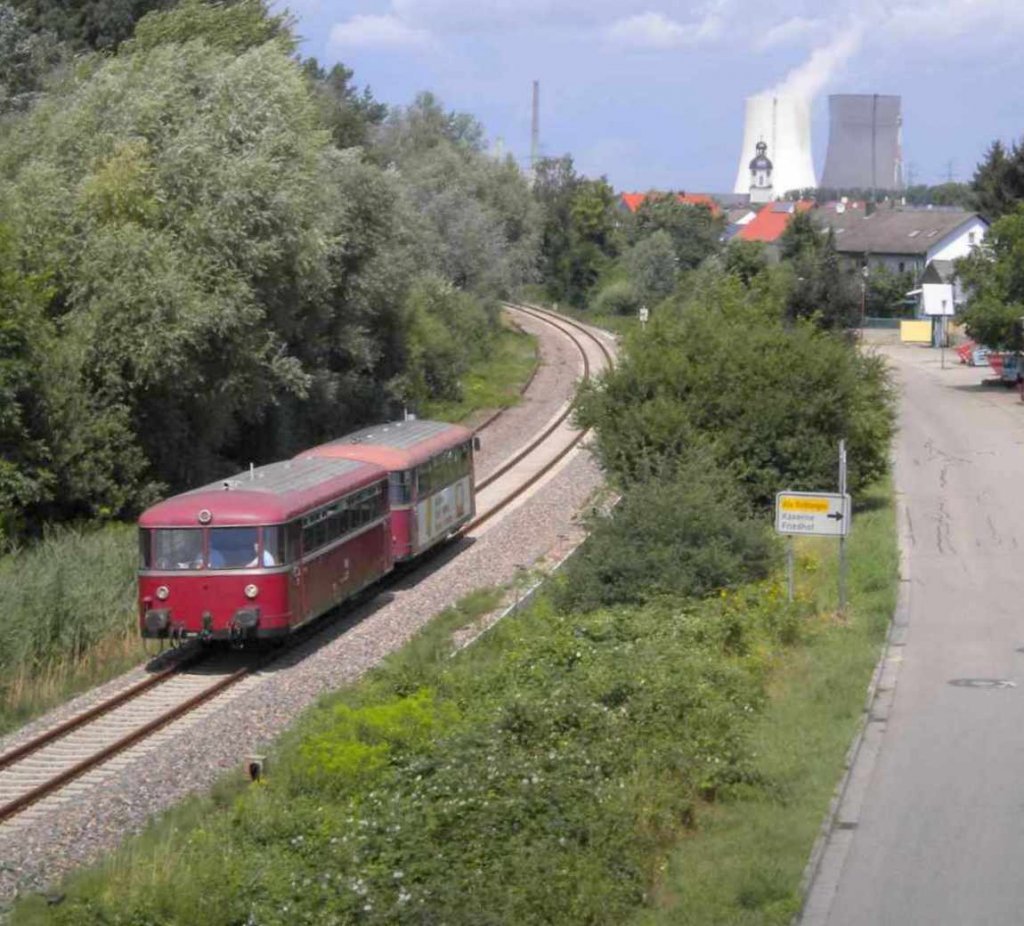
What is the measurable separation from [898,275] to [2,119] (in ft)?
218

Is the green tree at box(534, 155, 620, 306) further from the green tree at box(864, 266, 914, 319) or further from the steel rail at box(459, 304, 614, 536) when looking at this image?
the steel rail at box(459, 304, 614, 536)

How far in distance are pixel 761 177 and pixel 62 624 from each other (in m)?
158

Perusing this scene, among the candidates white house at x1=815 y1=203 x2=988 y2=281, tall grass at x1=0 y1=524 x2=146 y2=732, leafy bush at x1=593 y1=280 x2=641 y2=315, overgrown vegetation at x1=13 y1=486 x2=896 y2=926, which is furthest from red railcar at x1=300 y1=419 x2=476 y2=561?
white house at x1=815 y1=203 x2=988 y2=281

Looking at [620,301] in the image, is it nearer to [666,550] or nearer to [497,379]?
[497,379]

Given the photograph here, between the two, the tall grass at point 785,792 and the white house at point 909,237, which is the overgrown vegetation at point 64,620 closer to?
the tall grass at point 785,792

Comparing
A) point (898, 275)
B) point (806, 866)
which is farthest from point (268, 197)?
point (898, 275)

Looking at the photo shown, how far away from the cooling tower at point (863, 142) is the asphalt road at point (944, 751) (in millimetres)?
122414

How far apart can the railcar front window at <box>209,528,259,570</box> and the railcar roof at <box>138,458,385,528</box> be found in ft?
0.38

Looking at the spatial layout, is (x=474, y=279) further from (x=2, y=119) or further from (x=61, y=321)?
(x=61, y=321)

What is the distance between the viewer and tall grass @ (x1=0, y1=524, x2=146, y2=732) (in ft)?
67.5

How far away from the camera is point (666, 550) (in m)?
21.2

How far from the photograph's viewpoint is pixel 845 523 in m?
20.7

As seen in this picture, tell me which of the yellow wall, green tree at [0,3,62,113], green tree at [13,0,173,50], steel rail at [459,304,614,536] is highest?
green tree at [13,0,173,50]

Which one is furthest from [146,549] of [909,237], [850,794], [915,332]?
[909,237]
